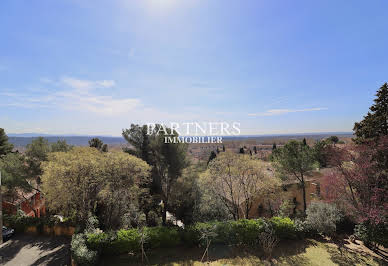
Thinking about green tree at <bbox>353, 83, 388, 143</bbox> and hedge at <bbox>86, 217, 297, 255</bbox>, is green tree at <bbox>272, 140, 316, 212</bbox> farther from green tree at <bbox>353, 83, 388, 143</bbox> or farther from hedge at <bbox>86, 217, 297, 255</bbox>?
hedge at <bbox>86, 217, 297, 255</bbox>

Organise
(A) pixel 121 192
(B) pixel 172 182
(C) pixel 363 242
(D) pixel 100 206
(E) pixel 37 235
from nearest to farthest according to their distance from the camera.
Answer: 1. (C) pixel 363 242
2. (A) pixel 121 192
3. (E) pixel 37 235
4. (D) pixel 100 206
5. (B) pixel 172 182

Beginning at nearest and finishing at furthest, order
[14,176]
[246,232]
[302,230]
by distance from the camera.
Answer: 1. [246,232]
2. [302,230]
3. [14,176]

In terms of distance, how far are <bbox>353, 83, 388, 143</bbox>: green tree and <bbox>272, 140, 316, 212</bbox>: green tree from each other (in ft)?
12.8

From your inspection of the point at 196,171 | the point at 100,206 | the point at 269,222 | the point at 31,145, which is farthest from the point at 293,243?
the point at 31,145

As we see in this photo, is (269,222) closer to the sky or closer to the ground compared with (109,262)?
closer to the sky

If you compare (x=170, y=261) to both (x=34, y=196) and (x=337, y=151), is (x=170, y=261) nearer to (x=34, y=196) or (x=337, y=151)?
(x=337, y=151)

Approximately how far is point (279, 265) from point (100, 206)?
38.3 feet

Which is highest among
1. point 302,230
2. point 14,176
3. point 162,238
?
point 14,176

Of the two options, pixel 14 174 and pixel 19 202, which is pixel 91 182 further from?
pixel 19 202

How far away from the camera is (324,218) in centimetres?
988

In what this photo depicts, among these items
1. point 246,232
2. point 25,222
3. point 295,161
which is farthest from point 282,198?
point 25,222

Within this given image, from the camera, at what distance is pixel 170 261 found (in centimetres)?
814

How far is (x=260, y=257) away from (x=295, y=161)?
9.35 m

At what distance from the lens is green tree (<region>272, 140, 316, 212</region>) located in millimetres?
15007
